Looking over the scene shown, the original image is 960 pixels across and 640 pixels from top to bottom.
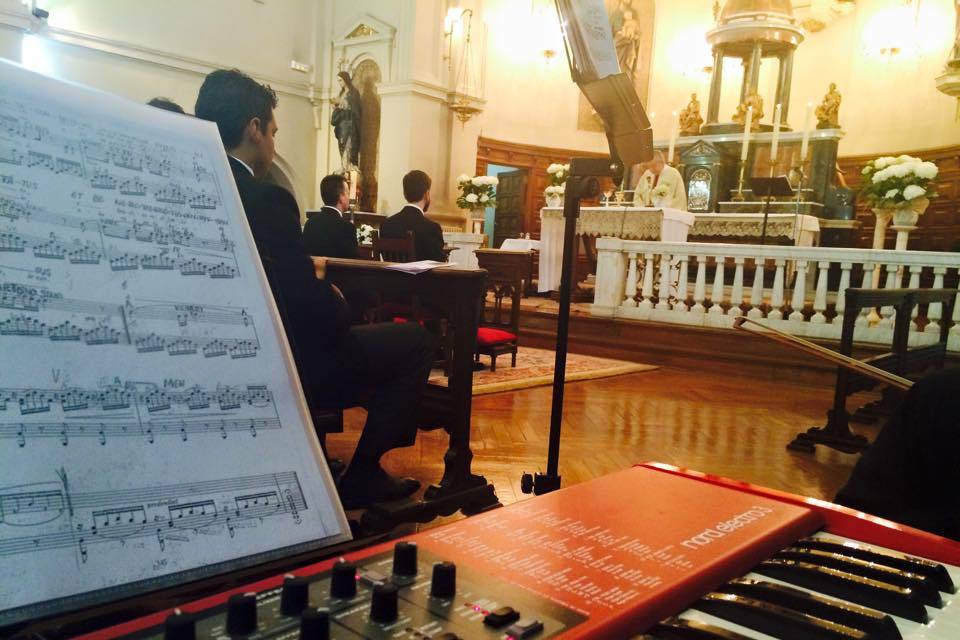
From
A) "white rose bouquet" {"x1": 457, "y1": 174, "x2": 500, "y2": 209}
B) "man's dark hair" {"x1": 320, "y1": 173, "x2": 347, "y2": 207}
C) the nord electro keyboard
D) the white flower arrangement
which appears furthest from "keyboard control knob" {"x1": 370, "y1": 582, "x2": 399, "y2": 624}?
"white rose bouquet" {"x1": 457, "y1": 174, "x2": 500, "y2": 209}

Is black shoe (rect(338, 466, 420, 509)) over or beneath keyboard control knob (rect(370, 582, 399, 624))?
beneath

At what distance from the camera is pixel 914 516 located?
1162 millimetres

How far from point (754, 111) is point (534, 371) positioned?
6.19m

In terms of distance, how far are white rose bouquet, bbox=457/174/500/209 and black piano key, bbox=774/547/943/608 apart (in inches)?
346

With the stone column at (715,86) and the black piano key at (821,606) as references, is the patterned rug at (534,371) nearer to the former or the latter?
the black piano key at (821,606)

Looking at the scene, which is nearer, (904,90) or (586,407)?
(586,407)

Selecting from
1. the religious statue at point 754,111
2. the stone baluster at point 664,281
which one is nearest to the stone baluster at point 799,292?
the stone baluster at point 664,281

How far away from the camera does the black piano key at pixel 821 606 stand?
1.74 feet

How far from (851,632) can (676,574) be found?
0.13 meters

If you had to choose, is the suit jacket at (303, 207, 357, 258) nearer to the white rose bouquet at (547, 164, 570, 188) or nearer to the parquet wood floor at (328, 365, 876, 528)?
the parquet wood floor at (328, 365, 876, 528)

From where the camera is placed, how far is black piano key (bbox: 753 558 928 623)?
0.58 metres

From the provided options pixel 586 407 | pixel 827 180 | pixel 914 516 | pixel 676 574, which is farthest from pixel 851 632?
pixel 827 180

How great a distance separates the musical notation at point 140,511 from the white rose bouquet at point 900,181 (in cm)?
679

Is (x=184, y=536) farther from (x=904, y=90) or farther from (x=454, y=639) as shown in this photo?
(x=904, y=90)
